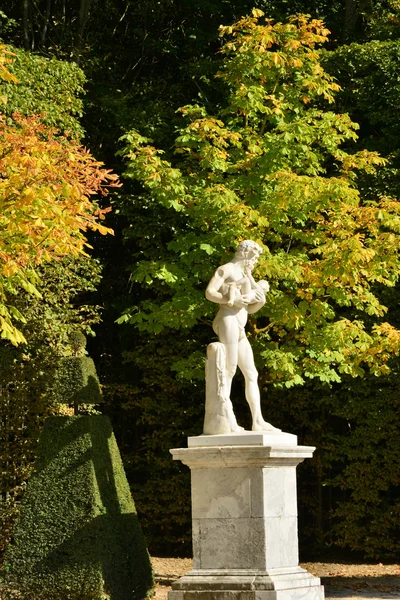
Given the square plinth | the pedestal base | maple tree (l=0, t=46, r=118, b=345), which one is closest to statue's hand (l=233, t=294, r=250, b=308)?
the square plinth

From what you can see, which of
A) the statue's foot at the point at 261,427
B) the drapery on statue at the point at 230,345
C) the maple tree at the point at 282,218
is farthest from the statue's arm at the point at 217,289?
the maple tree at the point at 282,218

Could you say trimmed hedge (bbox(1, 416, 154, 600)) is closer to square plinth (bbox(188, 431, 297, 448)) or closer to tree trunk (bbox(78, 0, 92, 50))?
square plinth (bbox(188, 431, 297, 448))

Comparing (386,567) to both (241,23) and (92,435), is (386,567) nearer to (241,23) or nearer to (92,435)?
(92,435)

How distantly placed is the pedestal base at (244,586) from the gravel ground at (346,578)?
8.33 feet

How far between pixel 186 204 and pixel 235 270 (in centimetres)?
319

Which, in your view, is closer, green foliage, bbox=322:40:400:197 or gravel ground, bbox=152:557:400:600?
gravel ground, bbox=152:557:400:600

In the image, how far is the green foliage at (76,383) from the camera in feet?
40.6

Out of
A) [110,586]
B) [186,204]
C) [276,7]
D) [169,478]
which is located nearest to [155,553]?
[169,478]

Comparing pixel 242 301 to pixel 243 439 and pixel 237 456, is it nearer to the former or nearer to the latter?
pixel 243 439

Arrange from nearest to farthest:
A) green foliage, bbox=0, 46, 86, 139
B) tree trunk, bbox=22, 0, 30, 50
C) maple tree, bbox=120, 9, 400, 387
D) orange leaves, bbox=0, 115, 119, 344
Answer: orange leaves, bbox=0, 115, 119, 344 → maple tree, bbox=120, 9, 400, 387 → green foliage, bbox=0, 46, 86, 139 → tree trunk, bbox=22, 0, 30, 50

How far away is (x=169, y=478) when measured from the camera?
16.0 m

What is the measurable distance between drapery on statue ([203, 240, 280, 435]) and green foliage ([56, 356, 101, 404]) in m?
2.71

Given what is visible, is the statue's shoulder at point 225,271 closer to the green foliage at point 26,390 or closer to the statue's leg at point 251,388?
the statue's leg at point 251,388

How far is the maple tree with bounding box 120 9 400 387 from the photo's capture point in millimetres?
12547
